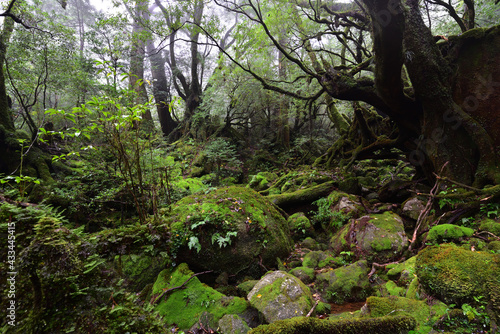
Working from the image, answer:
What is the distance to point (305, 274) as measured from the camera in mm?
4016

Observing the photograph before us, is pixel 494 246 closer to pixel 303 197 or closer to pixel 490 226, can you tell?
pixel 490 226

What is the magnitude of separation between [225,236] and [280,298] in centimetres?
149

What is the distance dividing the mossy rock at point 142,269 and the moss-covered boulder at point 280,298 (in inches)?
70.0

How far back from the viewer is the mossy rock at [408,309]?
2.22m

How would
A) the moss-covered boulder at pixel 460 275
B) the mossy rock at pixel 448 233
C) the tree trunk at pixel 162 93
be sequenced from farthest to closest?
the tree trunk at pixel 162 93 → the mossy rock at pixel 448 233 → the moss-covered boulder at pixel 460 275

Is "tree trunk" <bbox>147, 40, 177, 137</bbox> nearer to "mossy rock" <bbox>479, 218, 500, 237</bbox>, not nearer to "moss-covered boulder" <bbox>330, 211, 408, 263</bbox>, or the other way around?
"moss-covered boulder" <bbox>330, 211, 408, 263</bbox>

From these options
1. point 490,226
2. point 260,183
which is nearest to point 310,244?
point 490,226

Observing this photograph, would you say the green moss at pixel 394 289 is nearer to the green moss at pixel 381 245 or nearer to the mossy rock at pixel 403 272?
the mossy rock at pixel 403 272

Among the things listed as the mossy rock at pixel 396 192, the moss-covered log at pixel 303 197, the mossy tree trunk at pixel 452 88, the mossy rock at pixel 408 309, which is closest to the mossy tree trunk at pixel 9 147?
the moss-covered log at pixel 303 197

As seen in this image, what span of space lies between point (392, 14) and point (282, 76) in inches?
413

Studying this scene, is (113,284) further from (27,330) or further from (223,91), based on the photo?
(223,91)

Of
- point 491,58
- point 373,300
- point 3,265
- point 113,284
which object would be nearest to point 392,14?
point 491,58

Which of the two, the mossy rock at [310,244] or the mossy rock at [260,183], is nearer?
the mossy rock at [310,244]

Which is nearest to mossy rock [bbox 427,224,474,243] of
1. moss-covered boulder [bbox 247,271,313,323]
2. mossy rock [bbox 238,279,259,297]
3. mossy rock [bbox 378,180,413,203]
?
moss-covered boulder [bbox 247,271,313,323]
